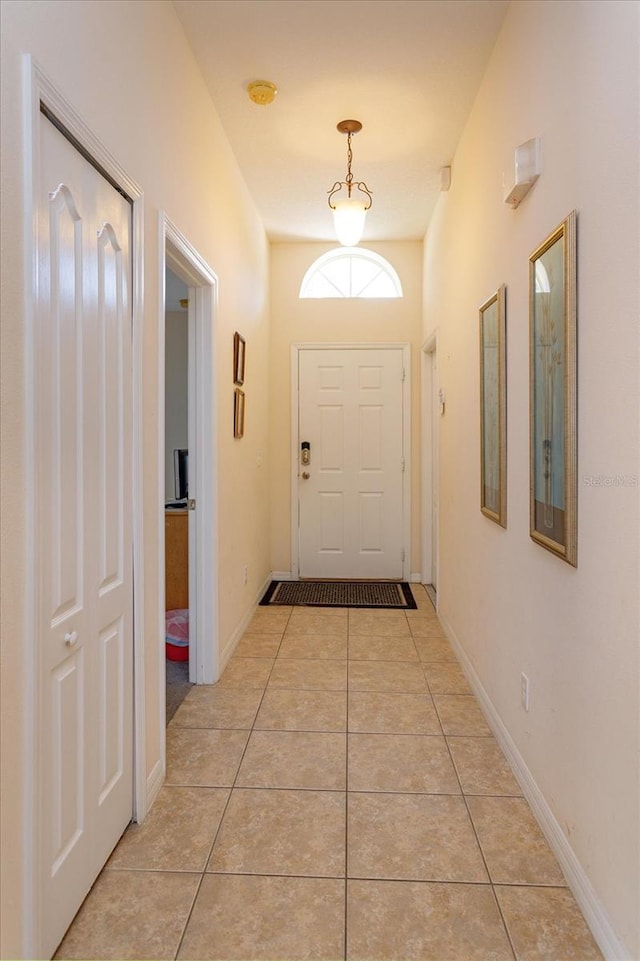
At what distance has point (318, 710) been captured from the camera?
8.75 feet

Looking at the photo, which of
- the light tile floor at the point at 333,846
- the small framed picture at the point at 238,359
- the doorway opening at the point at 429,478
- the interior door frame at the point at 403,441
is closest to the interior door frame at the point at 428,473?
the doorway opening at the point at 429,478

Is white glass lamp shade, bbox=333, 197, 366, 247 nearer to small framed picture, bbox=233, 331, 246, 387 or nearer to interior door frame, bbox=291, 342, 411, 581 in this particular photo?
small framed picture, bbox=233, 331, 246, 387

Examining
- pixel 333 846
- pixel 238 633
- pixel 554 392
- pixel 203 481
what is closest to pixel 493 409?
pixel 554 392

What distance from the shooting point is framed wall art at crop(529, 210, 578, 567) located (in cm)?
158

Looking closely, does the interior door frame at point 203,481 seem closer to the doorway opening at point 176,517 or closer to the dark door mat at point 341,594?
the doorway opening at point 176,517

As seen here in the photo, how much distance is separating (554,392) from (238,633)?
2.49 metres

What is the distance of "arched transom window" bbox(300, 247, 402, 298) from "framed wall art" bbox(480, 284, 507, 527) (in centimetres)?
250

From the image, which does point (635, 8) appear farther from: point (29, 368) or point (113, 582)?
point (113, 582)

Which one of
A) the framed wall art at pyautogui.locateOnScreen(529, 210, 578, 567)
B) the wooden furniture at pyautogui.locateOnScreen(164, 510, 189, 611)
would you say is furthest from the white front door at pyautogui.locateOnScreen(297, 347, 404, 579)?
the framed wall art at pyautogui.locateOnScreen(529, 210, 578, 567)

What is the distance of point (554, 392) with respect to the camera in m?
1.74

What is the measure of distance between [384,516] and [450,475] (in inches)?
59.8

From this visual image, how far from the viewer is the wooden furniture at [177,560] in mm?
3594

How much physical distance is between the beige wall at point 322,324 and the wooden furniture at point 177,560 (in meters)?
1.53

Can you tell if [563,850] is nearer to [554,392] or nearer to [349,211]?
[554,392]
